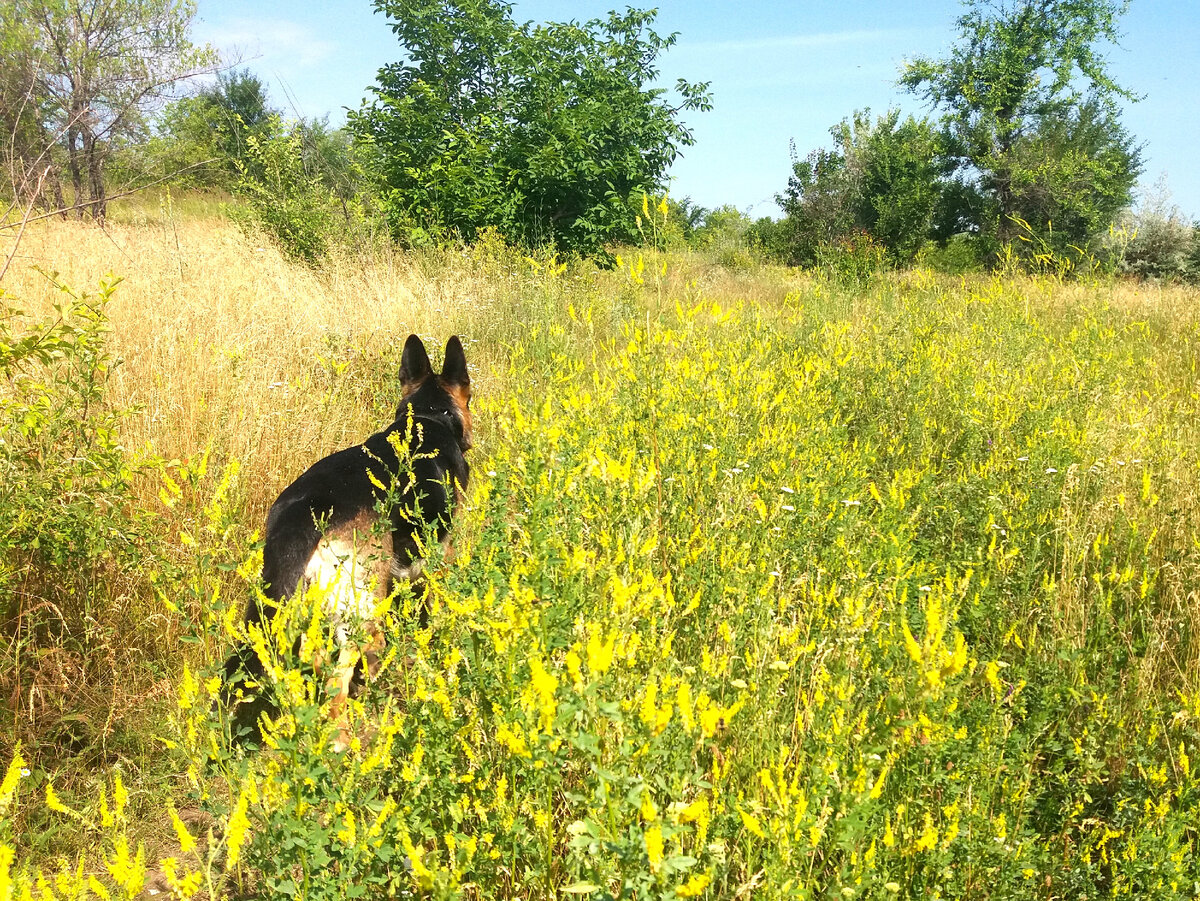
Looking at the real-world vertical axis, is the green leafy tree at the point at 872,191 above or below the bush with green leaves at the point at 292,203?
above

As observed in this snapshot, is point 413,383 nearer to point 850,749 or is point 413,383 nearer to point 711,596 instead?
point 711,596

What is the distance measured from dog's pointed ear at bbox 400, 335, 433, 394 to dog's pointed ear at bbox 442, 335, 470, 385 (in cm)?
11

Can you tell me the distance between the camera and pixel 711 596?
2.36 metres

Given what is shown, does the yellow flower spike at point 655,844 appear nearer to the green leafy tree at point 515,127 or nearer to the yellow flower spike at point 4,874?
the yellow flower spike at point 4,874

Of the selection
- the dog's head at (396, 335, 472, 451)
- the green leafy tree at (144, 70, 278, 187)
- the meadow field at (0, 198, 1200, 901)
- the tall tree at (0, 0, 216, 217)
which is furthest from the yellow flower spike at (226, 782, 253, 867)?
the tall tree at (0, 0, 216, 217)

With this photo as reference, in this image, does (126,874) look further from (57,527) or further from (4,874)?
(57,527)

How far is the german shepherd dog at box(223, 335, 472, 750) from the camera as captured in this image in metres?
2.25

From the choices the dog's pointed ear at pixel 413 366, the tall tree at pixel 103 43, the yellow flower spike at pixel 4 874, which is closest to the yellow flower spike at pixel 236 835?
the yellow flower spike at pixel 4 874

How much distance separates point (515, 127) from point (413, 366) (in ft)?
28.5

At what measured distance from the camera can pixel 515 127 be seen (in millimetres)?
11555

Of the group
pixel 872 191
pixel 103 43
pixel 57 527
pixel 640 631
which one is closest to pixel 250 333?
pixel 57 527

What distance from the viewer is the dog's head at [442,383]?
161 inches

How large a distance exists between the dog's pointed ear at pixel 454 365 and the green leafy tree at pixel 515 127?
6955mm

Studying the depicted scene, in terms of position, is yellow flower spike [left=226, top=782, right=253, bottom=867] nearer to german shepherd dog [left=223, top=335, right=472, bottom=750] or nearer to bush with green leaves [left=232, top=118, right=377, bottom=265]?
german shepherd dog [left=223, top=335, right=472, bottom=750]
